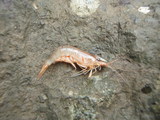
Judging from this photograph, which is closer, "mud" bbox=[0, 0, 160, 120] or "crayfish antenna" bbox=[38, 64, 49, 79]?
"mud" bbox=[0, 0, 160, 120]

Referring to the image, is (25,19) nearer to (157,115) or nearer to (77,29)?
(77,29)

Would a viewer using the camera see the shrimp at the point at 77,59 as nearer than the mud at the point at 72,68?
No

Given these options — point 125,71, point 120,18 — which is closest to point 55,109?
point 125,71

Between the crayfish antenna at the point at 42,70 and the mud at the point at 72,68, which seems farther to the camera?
the crayfish antenna at the point at 42,70
